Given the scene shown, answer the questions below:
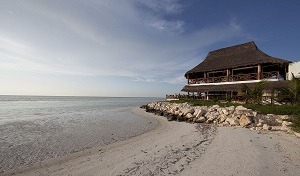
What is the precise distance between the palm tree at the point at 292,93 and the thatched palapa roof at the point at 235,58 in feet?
14.7

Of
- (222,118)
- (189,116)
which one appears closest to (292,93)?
(222,118)

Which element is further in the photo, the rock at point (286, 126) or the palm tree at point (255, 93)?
the palm tree at point (255, 93)

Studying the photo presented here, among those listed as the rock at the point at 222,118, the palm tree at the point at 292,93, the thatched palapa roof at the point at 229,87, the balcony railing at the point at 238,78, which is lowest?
the rock at the point at 222,118

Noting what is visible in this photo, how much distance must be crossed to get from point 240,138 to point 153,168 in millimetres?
5331

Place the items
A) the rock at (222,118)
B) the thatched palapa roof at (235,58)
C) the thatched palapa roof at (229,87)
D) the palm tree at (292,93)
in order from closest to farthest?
the rock at (222,118) < the palm tree at (292,93) < the thatched palapa roof at (229,87) < the thatched palapa roof at (235,58)

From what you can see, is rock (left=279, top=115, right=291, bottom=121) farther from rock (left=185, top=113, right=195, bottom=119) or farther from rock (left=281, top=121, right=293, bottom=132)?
rock (left=185, top=113, right=195, bottom=119)

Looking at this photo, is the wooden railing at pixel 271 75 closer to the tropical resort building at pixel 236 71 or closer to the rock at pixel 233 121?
the tropical resort building at pixel 236 71

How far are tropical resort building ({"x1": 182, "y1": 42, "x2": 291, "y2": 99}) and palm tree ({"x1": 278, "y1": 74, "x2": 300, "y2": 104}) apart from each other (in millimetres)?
2330

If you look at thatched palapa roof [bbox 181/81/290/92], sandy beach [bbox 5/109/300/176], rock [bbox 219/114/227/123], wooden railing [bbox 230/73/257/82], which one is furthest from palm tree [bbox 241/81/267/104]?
sandy beach [bbox 5/109/300/176]

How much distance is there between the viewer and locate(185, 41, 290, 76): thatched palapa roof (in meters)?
20.3

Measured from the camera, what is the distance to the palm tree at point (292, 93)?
47.2 feet

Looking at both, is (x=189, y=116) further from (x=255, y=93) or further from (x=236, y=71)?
(x=236, y=71)

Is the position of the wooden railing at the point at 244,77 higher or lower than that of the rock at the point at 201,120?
higher

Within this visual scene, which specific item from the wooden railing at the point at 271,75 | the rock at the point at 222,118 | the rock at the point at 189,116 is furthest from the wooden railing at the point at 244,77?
the rock at the point at 222,118
